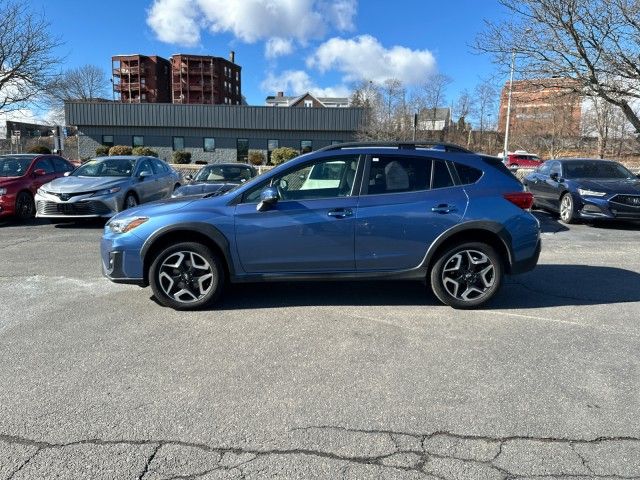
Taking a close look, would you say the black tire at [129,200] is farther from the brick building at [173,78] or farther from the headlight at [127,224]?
the brick building at [173,78]

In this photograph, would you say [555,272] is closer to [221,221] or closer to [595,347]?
[595,347]

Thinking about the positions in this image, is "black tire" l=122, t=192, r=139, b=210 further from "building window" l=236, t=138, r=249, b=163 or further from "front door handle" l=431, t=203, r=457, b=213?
"building window" l=236, t=138, r=249, b=163

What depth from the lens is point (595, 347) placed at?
13.1ft

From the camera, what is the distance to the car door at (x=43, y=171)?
1149cm

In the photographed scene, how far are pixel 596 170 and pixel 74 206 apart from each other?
12112 millimetres

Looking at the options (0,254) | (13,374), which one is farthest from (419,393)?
(0,254)

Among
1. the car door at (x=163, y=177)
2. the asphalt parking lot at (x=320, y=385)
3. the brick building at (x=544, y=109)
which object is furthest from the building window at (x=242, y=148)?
the asphalt parking lot at (x=320, y=385)

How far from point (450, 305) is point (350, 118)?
31.1 meters

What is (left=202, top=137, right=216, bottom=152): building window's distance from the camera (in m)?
36.1

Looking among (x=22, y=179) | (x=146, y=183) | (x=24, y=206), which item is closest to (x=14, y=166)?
(x=22, y=179)

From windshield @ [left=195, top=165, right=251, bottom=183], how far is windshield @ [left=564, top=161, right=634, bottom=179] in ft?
26.2

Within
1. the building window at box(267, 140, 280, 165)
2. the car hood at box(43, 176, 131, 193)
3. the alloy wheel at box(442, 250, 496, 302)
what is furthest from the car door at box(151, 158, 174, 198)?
the building window at box(267, 140, 280, 165)

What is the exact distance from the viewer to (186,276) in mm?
4805

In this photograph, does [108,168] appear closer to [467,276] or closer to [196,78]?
[467,276]
